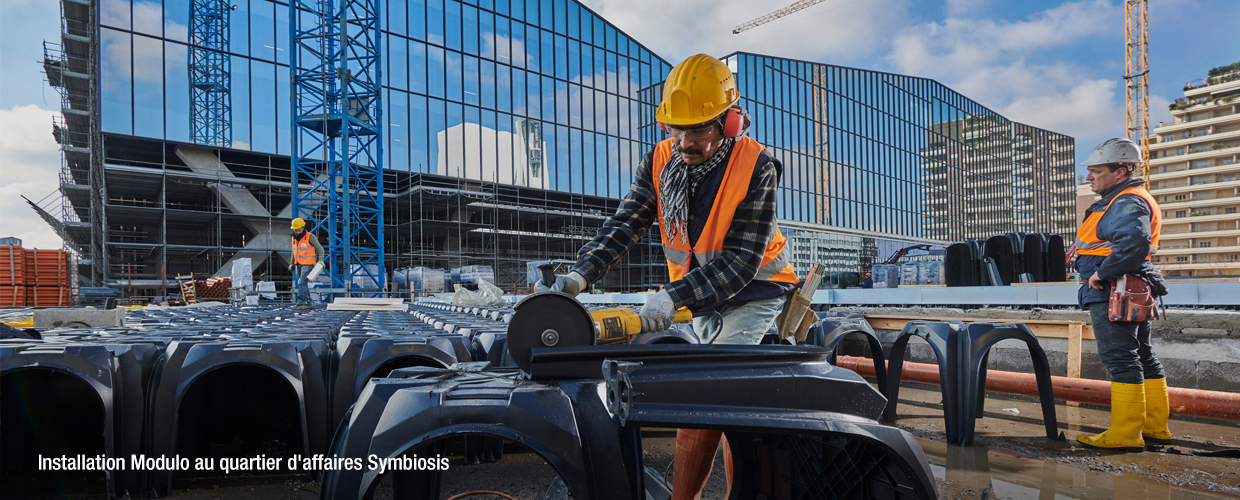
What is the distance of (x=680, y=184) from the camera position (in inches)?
81.0

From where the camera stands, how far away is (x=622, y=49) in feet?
104

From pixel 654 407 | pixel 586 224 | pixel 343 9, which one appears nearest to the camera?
pixel 654 407

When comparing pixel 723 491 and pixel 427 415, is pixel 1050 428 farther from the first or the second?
pixel 427 415

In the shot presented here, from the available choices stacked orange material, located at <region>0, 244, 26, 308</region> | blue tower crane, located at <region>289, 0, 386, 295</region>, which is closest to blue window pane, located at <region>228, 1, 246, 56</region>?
blue tower crane, located at <region>289, 0, 386, 295</region>

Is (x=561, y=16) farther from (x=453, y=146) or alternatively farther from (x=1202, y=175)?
(x=1202, y=175)

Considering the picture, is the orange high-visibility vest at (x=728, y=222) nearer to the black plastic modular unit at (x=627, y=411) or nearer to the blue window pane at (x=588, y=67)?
the black plastic modular unit at (x=627, y=411)

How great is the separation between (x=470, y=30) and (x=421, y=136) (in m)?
5.61

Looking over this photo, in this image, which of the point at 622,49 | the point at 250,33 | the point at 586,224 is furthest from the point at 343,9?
the point at 622,49

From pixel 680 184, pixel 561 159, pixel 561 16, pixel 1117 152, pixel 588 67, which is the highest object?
pixel 561 16

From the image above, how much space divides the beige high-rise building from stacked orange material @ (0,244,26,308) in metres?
69.8

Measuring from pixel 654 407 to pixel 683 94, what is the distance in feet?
3.44

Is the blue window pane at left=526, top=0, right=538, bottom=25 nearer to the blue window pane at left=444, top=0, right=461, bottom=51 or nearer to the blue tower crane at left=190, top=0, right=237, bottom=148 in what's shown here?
the blue window pane at left=444, top=0, right=461, bottom=51

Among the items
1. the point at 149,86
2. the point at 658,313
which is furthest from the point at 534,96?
the point at 658,313

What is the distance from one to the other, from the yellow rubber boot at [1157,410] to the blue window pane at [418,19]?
25.3m
